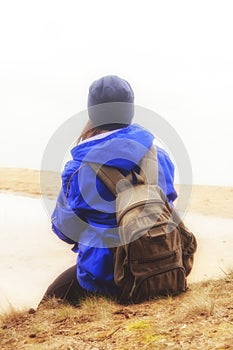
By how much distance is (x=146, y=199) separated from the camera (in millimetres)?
3160

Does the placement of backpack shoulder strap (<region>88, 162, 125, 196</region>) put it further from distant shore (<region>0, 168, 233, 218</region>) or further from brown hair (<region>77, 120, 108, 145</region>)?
distant shore (<region>0, 168, 233, 218</region>)

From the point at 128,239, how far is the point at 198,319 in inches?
23.8

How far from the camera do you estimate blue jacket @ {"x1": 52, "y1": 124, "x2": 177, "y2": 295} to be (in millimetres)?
3275

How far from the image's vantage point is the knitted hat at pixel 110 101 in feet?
11.4

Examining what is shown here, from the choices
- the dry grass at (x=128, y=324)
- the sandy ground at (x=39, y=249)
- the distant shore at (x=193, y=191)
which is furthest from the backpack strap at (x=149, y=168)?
the distant shore at (x=193, y=191)

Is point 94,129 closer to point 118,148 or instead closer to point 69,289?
point 118,148

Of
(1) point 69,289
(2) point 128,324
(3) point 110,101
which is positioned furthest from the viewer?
(1) point 69,289

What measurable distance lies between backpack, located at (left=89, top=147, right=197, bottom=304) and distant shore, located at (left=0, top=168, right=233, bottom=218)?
7357 mm

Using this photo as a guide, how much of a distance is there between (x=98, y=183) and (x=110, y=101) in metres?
0.56

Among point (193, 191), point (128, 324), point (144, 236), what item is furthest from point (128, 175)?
point (193, 191)

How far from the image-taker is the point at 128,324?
9.49 feet

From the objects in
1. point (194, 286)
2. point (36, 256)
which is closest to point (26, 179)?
point (36, 256)

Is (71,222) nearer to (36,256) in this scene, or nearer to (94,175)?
(94,175)

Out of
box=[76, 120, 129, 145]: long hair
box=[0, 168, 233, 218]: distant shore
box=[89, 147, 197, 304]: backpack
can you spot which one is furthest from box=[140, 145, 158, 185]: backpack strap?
box=[0, 168, 233, 218]: distant shore
